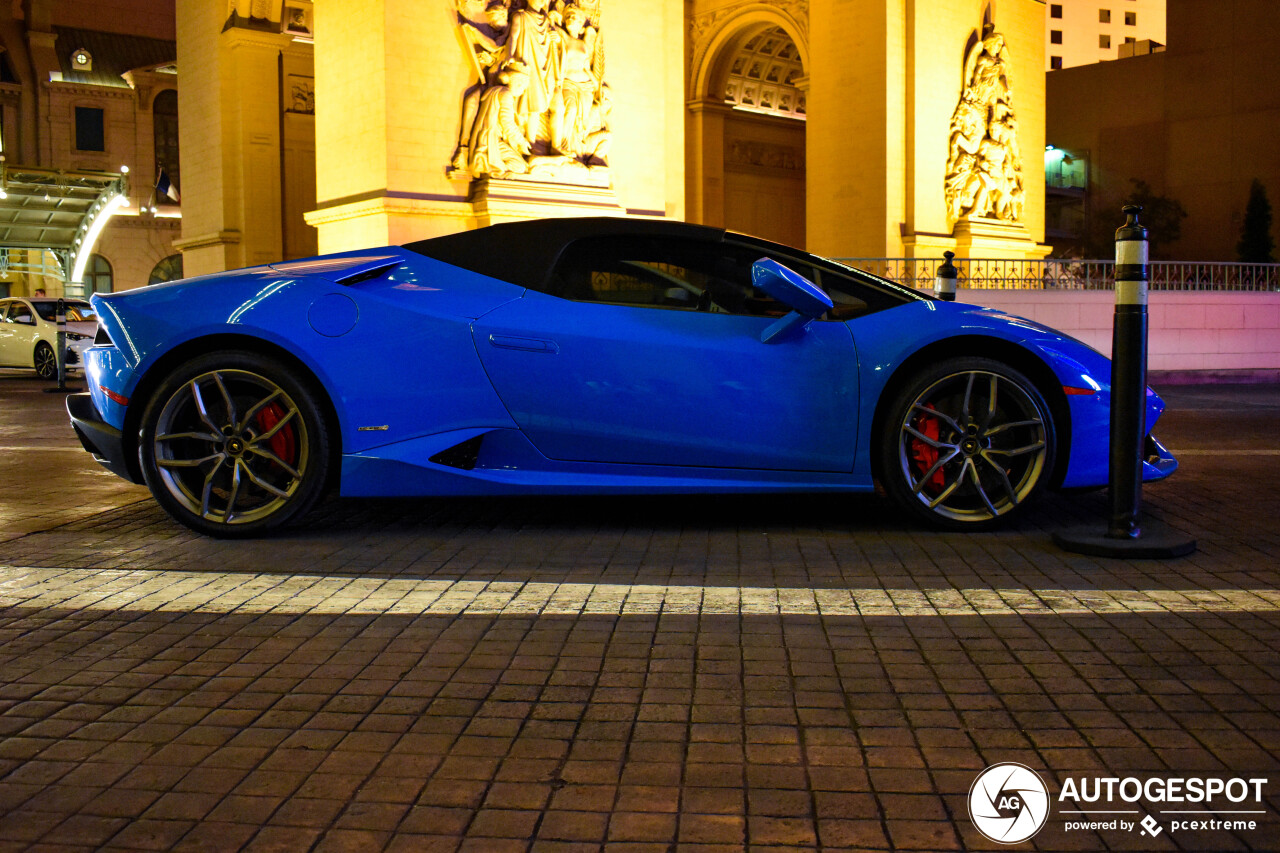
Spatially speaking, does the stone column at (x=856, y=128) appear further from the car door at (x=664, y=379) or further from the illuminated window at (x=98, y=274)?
the illuminated window at (x=98, y=274)

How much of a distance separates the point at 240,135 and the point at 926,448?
19627mm

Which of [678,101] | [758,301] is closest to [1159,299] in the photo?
[678,101]

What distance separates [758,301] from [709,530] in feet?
3.35

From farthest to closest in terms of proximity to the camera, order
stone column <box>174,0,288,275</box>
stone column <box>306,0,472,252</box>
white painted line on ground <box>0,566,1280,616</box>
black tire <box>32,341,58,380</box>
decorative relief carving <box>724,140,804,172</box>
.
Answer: decorative relief carving <box>724,140,804,172</box> < stone column <box>174,0,288,275</box> < black tire <box>32,341,58,380</box> < stone column <box>306,0,472,252</box> < white painted line on ground <box>0,566,1280,616</box>

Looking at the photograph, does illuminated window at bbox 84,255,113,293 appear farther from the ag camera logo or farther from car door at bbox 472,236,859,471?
the ag camera logo

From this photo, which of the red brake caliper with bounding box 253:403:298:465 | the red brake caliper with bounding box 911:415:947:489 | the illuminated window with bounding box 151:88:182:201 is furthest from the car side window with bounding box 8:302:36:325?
the illuminated window with bounding box 151:88:182:201

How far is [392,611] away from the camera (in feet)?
12.1

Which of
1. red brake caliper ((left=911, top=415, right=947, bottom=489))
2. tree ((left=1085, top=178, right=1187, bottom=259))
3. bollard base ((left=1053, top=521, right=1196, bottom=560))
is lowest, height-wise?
bollard base ((left=1053, top=521, right=1196, bottom=560))

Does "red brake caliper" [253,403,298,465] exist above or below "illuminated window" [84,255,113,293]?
below

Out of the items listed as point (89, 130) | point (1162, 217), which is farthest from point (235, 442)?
point (1162, 217)

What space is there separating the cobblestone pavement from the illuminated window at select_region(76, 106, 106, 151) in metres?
45.6

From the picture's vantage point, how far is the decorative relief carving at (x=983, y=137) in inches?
834

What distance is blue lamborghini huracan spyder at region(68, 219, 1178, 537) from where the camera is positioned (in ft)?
15.8

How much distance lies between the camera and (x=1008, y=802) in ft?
7.30
